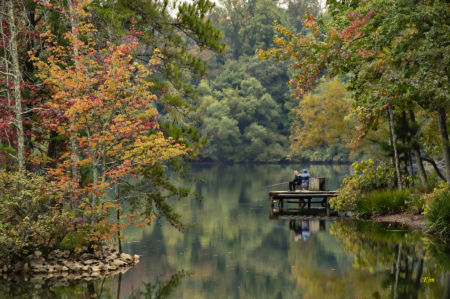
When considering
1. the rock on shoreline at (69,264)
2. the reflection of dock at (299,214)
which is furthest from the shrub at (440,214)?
the rock on shoreline at (69,264)

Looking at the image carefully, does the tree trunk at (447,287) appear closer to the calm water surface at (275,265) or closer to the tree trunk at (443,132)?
the calm water surface at (275,265)

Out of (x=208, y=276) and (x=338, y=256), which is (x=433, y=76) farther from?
(x=208, y=276)

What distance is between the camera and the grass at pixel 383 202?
17625 millimetres

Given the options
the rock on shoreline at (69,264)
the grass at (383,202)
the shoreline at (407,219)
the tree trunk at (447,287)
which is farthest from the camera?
the grass at (383,202)

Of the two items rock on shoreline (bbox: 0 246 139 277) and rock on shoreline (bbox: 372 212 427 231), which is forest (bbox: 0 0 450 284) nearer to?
rock on shoreline (bbox: 0 246 139 277)

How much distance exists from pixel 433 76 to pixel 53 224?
895 cm

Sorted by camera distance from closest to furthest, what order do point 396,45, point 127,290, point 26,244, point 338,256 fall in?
point 127,290
point 26,244
point 338,256
point 396,45

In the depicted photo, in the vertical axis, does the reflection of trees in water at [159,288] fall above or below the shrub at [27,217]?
below

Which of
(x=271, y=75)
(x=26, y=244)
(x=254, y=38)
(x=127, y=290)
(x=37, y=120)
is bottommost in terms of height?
(x=127, y=290)

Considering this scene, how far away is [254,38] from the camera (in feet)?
237

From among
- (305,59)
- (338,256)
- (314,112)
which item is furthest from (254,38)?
(338,256)

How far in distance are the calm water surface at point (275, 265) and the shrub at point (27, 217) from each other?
33.8 inches

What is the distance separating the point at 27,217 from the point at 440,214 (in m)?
9.79

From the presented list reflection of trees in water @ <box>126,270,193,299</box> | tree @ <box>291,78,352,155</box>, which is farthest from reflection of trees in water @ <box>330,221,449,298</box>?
tree @ <box>291,78,352,155</box>
